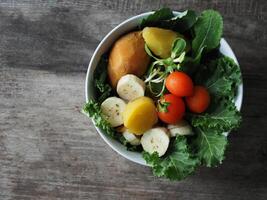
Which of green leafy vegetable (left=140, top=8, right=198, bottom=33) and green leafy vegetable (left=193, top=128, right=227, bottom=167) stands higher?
green leafy vegetable (left=140, top=8, right=198, bottom=33)

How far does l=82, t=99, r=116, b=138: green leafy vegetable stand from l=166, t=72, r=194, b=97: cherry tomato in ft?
0.40

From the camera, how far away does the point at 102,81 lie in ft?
3.04

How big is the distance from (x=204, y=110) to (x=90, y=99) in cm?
20

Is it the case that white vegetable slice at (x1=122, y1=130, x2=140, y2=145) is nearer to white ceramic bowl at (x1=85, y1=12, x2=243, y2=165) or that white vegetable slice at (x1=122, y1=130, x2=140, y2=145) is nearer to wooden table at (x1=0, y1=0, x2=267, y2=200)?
white ceramic bowl at (x1=85, y1=12, x2=243, y2=165)

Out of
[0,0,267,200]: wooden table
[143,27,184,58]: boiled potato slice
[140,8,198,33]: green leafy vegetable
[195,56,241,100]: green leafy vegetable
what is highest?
[140,8,198,33]: green leafy vegetable

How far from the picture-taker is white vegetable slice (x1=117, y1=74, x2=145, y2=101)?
35.0 inches

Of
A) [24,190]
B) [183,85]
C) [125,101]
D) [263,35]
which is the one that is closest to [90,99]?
[125,101]

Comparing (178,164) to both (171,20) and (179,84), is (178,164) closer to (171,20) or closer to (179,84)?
(179,84)

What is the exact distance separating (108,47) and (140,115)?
149 mm

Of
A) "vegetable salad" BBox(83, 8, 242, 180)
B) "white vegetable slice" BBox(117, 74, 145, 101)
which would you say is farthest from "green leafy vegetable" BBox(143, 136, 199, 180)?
"white vegetable slice" BBox(117, 74, 145, 101)

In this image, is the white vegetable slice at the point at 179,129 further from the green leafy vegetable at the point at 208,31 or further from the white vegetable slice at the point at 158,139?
the green leafy vegetable at the point at 208,31

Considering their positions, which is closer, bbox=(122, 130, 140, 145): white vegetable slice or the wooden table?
bbox=(122, 130, 140, 145): white vegetable slice

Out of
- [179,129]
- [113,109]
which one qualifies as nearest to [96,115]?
[113,109]

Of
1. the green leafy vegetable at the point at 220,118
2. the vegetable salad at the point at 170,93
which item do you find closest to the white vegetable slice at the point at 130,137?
the vegetable salad at the point at 170,93
